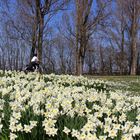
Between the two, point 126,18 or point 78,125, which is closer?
point 78,125

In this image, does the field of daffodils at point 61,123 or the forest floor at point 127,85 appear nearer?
the field of daffodils at point 61,123

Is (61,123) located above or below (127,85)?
above

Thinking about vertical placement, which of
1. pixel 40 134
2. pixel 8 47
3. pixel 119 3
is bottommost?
pixel 40 134

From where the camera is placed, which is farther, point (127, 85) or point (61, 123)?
point (127, 85)

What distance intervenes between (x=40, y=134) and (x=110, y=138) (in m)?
0.60

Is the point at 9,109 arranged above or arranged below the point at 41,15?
below

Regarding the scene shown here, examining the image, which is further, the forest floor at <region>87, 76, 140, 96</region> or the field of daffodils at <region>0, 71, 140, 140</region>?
the forest floor at <region>87, 76, 140, 96</region>

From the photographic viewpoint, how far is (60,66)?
52156 millimetres

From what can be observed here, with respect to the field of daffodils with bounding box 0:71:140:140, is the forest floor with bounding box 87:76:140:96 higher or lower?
lower

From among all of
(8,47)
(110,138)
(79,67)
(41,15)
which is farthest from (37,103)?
(8,47)

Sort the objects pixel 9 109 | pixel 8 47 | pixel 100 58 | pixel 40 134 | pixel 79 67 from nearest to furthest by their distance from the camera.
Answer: pixel 40 134 → pixel 9 109 → pixel 79 67 → pixel 8 47 → pixel 100 58

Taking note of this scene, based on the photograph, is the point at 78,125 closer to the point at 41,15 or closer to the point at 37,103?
the point at 37,103

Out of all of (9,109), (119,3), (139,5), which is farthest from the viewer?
(119,3)

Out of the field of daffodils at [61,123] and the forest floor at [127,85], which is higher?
the field of daffodils at [61,123]
